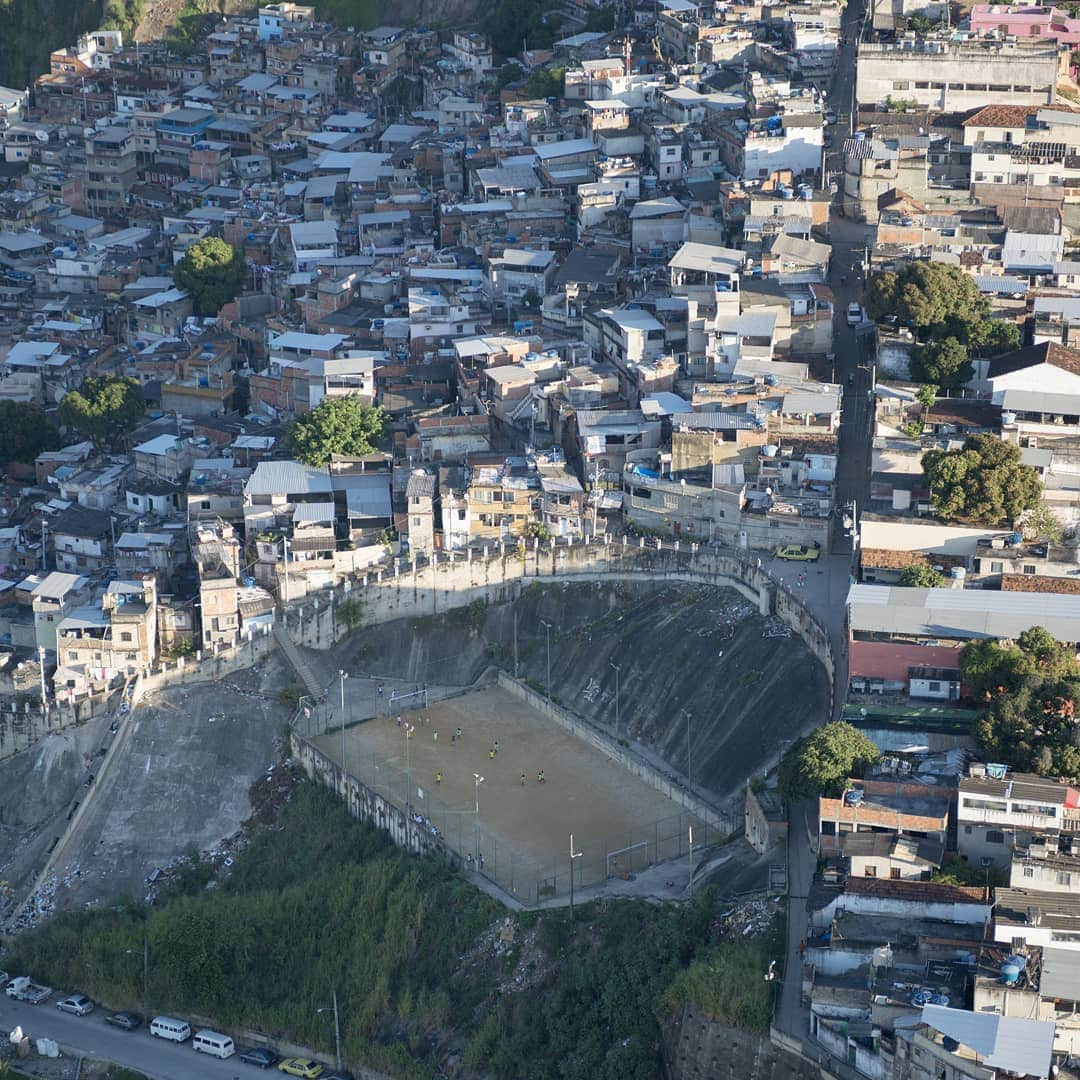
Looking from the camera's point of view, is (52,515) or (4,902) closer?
(4,902)

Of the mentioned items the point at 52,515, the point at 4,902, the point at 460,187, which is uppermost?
the point at 460,187

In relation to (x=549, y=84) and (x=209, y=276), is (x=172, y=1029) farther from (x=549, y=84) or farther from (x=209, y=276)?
(x=549, y=84)

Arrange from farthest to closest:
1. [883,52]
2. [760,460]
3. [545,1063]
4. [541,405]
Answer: [883,52]
[541,405]
[760,460]
[545,1063]

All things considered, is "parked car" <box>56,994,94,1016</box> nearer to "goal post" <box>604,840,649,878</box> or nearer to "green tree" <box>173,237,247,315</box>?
"goal post" <box>604,840,649,878</box>

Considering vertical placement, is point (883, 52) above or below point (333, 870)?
above

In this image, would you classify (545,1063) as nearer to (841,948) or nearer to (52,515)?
(841,948)

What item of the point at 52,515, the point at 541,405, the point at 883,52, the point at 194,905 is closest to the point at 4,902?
the point at 194,905

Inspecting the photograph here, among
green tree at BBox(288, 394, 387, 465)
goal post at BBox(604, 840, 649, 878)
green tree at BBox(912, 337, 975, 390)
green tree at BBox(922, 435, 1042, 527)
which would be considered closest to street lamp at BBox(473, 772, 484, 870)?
goal post at BBox(604, 840, 649, 878)
